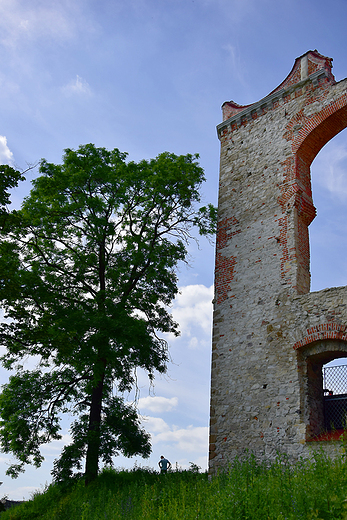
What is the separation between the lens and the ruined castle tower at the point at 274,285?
29.5ft

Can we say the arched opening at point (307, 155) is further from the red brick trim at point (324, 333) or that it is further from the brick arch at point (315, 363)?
the brick arch at point (315, 363)

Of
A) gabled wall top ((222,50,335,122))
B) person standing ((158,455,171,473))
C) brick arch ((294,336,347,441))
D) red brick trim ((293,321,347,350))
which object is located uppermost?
gabled wall top ((222,50,335,122))

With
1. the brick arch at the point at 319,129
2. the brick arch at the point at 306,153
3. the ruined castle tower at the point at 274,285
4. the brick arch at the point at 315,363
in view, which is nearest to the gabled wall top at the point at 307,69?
the ruined castle tower at the point at 274,285

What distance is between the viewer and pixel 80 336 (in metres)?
Result: 10.4

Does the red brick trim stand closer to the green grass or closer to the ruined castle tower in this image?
the ruined castle tower

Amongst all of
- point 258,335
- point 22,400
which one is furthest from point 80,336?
point 258,335

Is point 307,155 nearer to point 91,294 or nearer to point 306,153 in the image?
point 306,153

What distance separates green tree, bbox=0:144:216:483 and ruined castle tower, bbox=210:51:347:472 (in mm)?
1919

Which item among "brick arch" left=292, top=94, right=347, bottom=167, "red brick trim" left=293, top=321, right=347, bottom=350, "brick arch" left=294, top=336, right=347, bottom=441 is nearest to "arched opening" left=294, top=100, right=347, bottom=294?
"brick arch" left=292, top=94, right=347, bottom=167

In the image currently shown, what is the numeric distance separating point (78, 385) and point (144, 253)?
428cm

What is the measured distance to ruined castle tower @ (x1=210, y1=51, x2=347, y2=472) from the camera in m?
8.98

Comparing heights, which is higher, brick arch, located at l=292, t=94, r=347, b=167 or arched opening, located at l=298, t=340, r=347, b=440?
brick arch, located at l=292, t=94, r=347, b=167

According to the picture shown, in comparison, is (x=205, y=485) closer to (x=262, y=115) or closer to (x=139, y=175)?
(x=139, y=175)

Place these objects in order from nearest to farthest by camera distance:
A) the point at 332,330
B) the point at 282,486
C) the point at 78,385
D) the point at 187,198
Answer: the point at 282,486, the point at 332,330, the point at 78,385, the point at 187,198
